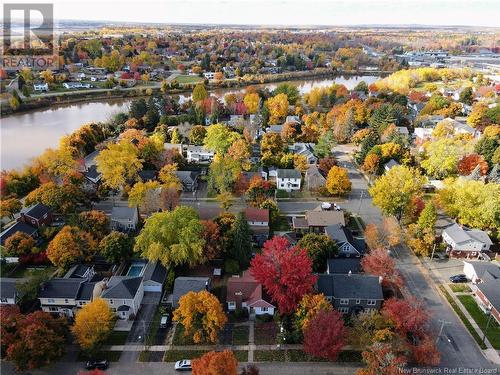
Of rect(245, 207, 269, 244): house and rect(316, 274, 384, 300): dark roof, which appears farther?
rect(245, 207, 269, 244): house

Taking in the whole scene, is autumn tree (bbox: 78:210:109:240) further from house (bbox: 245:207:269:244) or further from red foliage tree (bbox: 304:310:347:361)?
red foliage tree (bbox: 304:310:347:361)

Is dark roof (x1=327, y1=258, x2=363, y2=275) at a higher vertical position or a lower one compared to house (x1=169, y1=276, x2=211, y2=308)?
higher

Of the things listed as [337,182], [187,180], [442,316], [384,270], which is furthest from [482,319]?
[187,180]

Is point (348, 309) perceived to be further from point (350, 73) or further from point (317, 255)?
point (350, 73)

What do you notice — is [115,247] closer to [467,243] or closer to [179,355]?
[179,355]

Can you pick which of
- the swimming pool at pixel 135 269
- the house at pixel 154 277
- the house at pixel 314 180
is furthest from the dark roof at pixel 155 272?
the house at pixel 314 180

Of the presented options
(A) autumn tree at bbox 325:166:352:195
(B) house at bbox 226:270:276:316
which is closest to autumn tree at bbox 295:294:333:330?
(B) house at bbox 226:270:276:316
